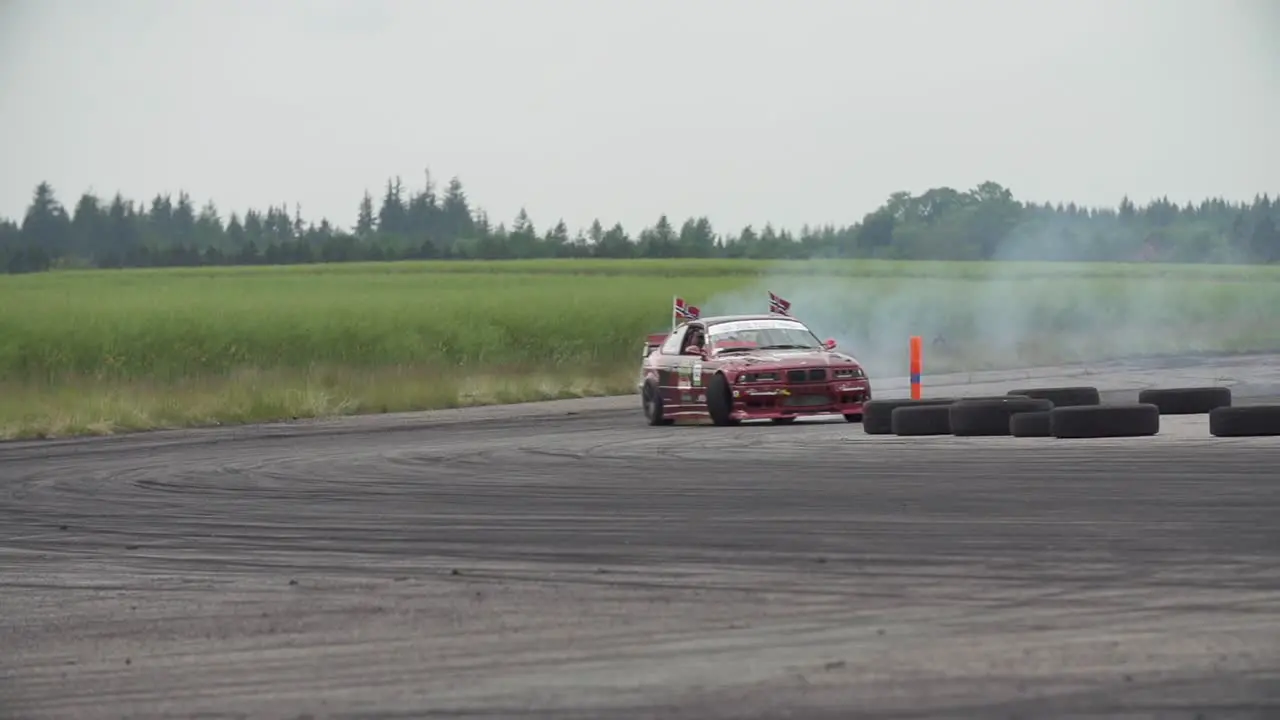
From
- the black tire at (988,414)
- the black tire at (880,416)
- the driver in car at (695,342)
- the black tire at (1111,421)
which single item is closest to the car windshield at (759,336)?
the driver in car at (695,342)

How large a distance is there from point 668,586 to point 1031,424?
10083 mm

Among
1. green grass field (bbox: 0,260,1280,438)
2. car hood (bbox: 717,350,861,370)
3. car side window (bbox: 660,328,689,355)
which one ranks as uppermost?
car side window (bbox: 660,328,689,355)

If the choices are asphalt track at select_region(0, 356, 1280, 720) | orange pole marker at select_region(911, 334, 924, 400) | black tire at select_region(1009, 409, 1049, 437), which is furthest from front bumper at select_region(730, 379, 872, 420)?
asphalt track at select_region(0, 356, 1280, 720)

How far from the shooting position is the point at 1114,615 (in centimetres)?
816

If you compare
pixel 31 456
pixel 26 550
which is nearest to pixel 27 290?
pixel 31 456

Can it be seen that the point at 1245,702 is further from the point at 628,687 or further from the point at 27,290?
the point at 27,290

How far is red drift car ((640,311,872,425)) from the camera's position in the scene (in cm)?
2281

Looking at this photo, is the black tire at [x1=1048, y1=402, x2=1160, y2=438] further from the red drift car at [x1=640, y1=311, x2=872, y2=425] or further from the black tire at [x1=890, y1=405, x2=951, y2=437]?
the red drift car at [x1=640, y1=311, x2=872, y2=425]

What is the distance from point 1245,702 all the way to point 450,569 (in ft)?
17.1

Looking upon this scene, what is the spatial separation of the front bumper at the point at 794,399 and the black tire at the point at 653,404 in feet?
5.13

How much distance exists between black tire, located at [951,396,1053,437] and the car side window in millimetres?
5548

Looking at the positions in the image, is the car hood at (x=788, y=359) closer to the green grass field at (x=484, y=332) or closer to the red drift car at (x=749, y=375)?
the red drift car at (x=749, y=375)

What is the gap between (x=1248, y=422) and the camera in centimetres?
1777

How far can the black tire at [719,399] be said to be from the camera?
75.8 feet
